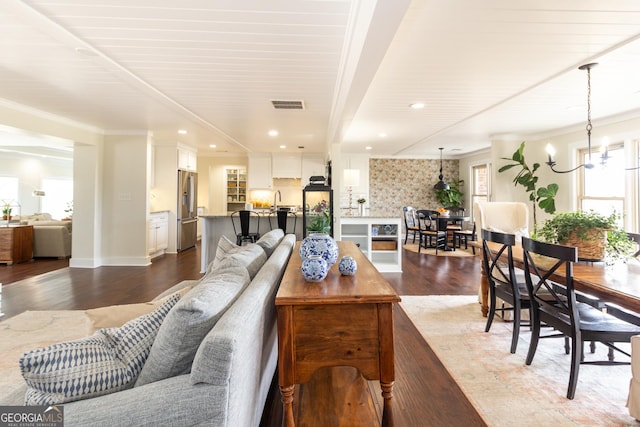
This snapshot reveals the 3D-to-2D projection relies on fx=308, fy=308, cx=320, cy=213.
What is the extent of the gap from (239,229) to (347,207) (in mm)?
3484

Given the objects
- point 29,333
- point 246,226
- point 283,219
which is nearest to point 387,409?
point 29,333

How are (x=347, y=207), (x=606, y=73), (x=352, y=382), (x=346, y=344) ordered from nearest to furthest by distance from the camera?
(x=346, y=344)
(x=352, y=382)
(x=606, y=73)
(x=347, y=207)

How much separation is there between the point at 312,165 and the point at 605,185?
19.0 ft

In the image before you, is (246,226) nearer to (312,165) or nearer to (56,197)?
(312,165)

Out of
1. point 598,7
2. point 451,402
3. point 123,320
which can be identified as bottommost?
point 451,402

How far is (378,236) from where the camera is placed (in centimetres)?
529

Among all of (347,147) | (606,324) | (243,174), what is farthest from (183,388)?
(243,174)

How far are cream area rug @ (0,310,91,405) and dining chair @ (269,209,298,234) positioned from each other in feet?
9.10

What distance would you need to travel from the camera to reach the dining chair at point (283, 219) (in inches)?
199

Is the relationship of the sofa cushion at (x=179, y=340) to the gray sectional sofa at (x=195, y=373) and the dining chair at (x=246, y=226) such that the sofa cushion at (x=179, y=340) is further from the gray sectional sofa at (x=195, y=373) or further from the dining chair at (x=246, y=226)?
the dining chair at (x=246, y=226)

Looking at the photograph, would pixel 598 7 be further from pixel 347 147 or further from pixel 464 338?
pixel 347 147

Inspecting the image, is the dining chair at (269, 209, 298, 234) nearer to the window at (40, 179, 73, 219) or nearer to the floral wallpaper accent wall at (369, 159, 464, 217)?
the floral wallpaper accent wall at (369, 159, 464, 217)

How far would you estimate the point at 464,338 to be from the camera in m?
2.72

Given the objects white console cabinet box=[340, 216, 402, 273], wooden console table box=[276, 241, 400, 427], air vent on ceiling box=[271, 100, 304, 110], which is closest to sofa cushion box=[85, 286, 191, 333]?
wooden console table box=[276, 241, 400, 427]
